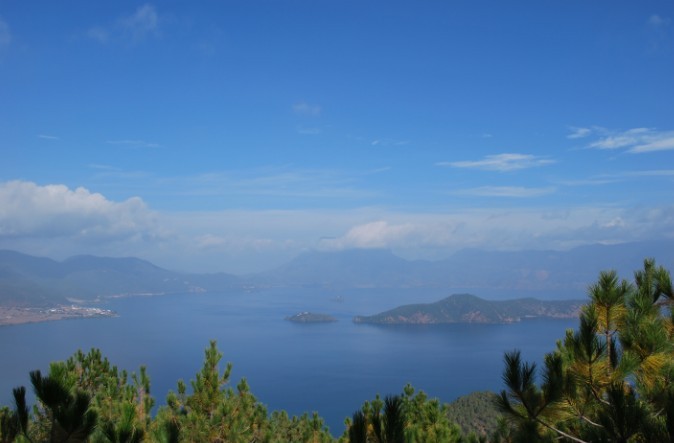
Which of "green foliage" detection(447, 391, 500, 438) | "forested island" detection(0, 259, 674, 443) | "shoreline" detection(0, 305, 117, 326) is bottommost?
"shoreline" detection(0, 305, 117, 326)

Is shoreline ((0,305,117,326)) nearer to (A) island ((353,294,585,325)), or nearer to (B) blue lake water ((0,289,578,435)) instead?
(B) blue lake water ((0,289,578,435))

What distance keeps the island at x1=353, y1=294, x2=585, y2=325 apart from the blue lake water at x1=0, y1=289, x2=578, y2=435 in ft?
25.5

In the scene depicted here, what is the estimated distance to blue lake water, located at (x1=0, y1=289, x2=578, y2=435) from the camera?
72125 millimetres

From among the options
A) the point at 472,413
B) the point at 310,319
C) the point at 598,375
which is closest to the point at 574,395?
the point at 598,375

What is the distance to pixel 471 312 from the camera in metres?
158

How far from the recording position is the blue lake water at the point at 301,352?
72.1 m

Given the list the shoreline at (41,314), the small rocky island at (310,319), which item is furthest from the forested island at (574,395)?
the shoreline at (41,314)

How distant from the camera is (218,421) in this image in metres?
8.45

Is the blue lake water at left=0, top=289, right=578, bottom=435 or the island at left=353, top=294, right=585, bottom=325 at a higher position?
the island at left=353, top=294, right=585, bottom=325

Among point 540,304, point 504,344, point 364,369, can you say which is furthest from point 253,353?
point 540,304

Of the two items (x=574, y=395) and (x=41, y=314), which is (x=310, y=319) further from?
(x=574, y=395)

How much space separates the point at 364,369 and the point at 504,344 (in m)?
42.2

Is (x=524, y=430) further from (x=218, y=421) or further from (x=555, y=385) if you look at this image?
(x=218, y=421)

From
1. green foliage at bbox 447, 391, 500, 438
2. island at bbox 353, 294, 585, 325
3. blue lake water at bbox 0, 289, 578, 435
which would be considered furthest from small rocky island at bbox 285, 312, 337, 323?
green foliage at bbox 447, 391, 500, 438
